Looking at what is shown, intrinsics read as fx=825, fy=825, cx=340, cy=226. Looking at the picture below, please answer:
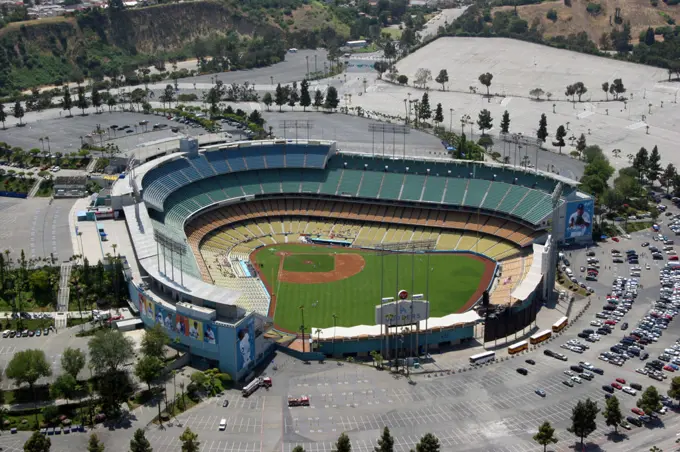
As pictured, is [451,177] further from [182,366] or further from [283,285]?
[182,366]

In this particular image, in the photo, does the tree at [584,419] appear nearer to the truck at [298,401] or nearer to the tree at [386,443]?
the tree at [386,443]

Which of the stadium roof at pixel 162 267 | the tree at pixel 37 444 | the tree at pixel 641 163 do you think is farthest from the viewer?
the tree at pixel 641 163

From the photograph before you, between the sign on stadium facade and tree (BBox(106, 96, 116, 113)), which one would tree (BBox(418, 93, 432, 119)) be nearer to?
tree (BBox(106, 96, 116, 113))

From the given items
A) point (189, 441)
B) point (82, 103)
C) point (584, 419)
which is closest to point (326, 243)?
point (189, 441)

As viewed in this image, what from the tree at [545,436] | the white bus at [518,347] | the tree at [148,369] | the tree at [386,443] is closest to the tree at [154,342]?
the tree at [148,369]

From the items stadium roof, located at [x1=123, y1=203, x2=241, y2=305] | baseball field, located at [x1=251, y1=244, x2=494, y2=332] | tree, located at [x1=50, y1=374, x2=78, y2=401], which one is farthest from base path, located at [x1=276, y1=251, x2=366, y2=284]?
tree, located at [x1=50, y1=374, x2=78, y2=401]

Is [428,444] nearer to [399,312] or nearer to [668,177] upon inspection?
[399,312]
